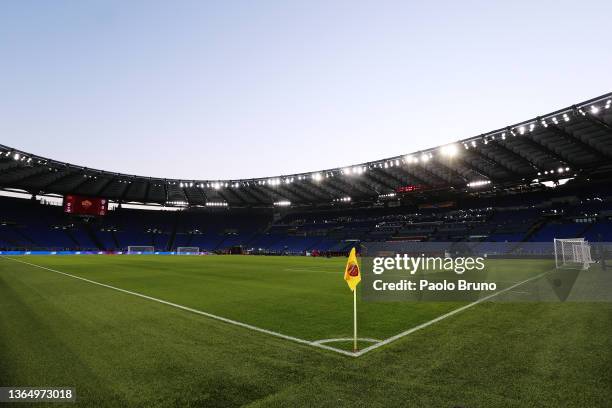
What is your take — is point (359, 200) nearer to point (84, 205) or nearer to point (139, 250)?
point (139, 250)

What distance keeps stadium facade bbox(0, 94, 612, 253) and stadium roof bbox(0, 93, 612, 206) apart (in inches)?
7.4

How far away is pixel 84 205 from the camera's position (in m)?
68.6

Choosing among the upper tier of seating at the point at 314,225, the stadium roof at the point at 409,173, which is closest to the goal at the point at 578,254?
the stadium roof at the point at 409,173

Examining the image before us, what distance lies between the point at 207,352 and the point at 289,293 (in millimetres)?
7827

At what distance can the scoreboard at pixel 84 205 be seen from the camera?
67.5 metres

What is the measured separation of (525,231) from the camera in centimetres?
5434

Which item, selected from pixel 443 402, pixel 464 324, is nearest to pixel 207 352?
pixel 443 402

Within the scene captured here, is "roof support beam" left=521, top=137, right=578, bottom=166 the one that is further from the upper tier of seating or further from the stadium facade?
the upper tier of seating

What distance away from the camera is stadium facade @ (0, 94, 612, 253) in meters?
44.9

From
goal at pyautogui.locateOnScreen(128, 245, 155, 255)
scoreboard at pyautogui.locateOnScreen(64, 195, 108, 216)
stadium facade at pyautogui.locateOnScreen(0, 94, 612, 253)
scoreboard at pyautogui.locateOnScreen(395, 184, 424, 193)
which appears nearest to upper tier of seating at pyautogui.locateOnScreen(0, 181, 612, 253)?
stadium facade at pyautogui.locateOnScreen(0, 94, 612, 253)

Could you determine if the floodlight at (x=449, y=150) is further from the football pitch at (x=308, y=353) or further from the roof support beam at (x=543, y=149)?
the football pitch at (x=308, y=353)

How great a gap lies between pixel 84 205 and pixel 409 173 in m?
62.1

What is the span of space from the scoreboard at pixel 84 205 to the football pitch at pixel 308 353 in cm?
6721

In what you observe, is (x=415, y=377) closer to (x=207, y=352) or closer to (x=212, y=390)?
(x=212, y=390)
